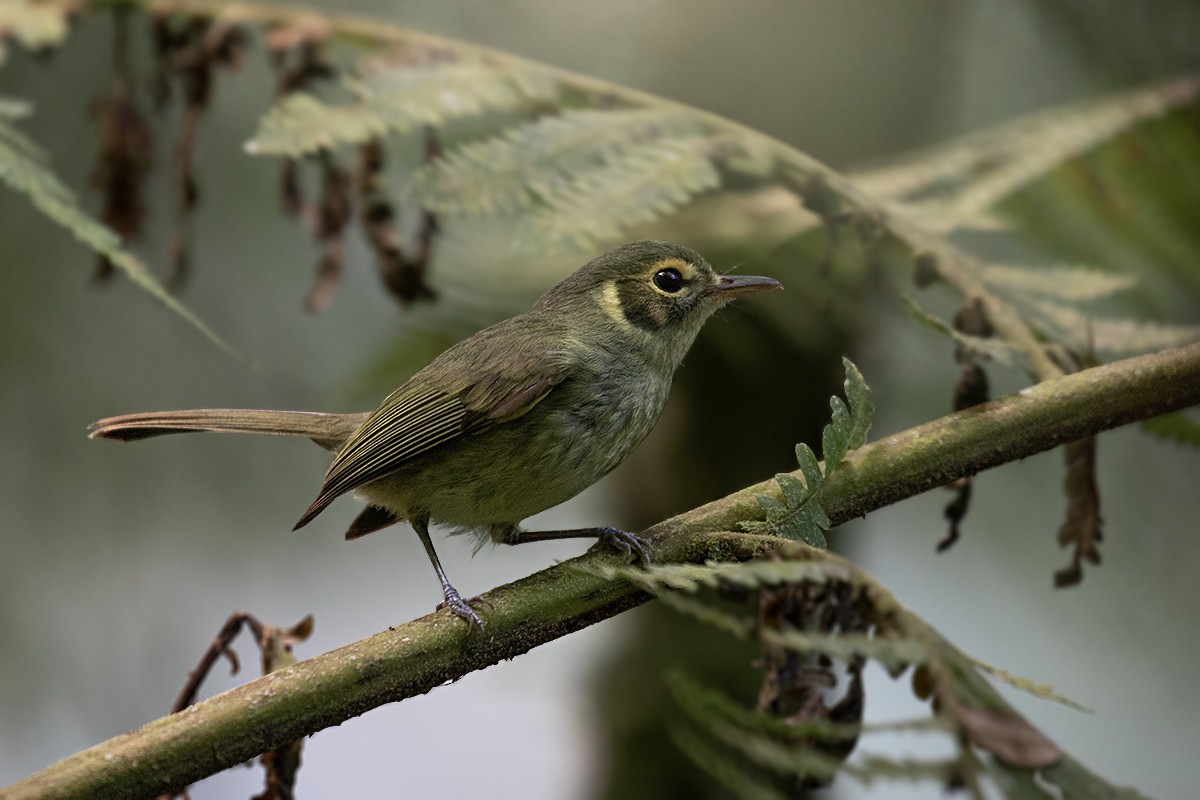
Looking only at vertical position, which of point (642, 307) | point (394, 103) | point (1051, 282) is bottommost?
point (1051, 282)

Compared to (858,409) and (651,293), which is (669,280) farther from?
(858,409)

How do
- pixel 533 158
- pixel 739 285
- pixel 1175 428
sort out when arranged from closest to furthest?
1. pixel 1175 428
2. pixel 739 285
3. pixel 533 158

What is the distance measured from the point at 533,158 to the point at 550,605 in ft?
4.75

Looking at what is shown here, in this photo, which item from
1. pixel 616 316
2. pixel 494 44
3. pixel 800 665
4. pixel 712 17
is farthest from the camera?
pixel 712 17

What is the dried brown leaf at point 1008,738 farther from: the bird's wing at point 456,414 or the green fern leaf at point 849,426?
the bird's wing at point 456,414

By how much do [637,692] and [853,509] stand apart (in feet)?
6.82

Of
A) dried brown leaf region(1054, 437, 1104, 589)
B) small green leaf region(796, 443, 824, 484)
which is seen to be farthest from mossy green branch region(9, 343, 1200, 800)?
dried brown leaf region(1054, 437, 1104, 589)

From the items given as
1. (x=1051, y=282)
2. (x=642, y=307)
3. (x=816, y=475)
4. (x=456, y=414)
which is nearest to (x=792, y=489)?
(x=816, y=475)

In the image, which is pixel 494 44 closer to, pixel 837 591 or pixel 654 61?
pixel 654 61

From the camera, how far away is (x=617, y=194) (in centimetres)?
284

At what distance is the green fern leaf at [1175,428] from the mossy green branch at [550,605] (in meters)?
0.70

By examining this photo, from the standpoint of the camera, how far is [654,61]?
595 centimetres

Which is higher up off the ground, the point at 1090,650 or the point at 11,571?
the point at 11,571

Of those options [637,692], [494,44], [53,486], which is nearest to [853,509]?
[637,692]
